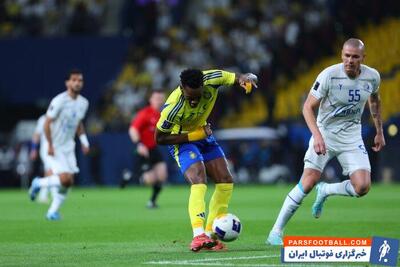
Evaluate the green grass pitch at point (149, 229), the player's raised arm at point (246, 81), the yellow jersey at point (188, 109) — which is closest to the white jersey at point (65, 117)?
the green grass pitch at point (149, 229)

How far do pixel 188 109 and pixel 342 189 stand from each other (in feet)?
6.89

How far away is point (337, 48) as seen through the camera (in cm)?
3284

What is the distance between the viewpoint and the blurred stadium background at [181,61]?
32812mm

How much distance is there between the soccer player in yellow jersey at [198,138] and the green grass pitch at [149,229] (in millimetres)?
420

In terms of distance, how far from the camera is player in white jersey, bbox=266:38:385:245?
12094 mm

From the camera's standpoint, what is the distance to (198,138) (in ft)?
39.7

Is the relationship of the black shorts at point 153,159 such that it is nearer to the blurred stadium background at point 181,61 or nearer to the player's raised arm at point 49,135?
the player's raised arm at point 49,135

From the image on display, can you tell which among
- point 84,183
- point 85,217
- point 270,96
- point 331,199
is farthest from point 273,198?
point 84,183

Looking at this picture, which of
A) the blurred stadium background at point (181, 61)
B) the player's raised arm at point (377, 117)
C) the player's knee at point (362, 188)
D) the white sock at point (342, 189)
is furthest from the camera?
the blurred stadium background at point (181, 61)

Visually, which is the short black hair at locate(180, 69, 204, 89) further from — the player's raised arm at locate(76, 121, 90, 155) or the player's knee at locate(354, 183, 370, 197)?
the player's raised arm at locate(76, 121, 90, 155)

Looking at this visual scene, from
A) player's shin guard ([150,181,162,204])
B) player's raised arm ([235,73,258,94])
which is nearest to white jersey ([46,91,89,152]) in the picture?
player's shin guard ([150,181,162,204])

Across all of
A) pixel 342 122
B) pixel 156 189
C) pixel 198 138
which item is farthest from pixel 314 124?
pixel 156 189

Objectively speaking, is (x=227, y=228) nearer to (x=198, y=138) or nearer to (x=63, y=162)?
(x=198, y=138)

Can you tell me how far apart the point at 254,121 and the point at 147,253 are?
22.6 meters
